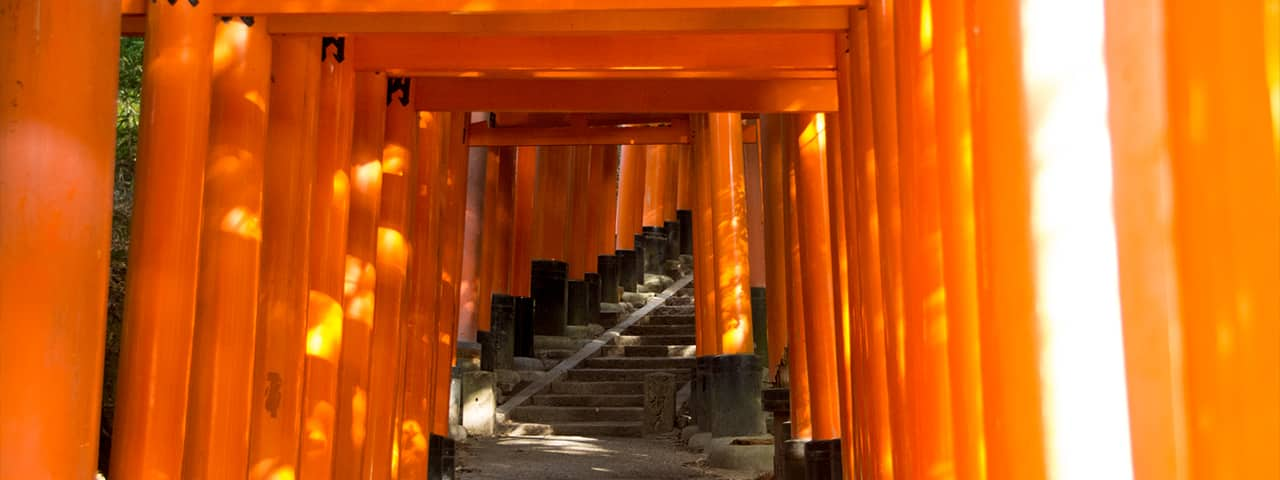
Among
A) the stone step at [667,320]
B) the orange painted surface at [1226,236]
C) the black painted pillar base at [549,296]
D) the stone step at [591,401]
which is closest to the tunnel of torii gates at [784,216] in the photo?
the orange painted surface at [1226,236]

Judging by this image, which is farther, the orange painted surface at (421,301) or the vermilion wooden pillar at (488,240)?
the vermilion wooden pillar at (488,240)

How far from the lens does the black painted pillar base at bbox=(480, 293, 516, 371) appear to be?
2580cm

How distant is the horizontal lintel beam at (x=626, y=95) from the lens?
12.5m

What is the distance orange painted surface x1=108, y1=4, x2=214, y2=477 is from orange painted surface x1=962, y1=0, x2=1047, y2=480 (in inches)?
192

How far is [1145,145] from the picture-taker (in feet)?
12.9

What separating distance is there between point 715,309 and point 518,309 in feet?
25.2

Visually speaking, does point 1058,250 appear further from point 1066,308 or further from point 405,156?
point 405,156

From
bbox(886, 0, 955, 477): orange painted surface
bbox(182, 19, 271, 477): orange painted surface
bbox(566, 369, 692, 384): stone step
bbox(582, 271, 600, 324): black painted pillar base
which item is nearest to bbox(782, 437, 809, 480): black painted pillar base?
bbox(182, 19, 271, 477): orange painted surface

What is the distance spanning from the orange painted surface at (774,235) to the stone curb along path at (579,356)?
14.5 feet

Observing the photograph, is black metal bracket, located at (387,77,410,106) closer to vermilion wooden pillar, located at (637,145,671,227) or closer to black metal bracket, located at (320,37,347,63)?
black metal bracket, located at (320,37,347,63)

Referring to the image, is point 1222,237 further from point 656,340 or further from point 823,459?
point 656,340

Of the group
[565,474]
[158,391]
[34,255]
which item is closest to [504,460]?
[565,474]

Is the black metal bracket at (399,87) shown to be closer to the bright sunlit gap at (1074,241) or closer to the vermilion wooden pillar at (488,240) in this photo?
the bright sunlit gap at (1074,241)

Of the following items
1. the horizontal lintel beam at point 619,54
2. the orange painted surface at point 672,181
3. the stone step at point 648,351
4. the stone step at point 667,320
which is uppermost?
the orange painted surface at point 672,181
